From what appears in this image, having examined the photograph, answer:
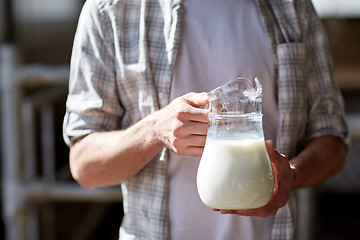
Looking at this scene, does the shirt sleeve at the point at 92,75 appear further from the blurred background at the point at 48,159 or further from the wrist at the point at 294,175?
the blurred background at the point at 48,159

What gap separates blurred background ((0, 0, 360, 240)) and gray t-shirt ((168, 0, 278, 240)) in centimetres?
77

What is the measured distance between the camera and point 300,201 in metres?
1.92

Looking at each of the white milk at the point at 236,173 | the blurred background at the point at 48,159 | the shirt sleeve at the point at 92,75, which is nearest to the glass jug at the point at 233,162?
the white milk at the point at 236,173

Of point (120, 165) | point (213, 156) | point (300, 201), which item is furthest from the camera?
point (300, 201)

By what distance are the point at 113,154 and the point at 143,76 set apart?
171 millimetres

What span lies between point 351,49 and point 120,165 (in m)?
4.32

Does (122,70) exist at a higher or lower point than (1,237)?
higher

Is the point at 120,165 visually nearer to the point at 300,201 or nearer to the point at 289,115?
the point at 289,115

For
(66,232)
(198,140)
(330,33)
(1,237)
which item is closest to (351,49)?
(330,33)

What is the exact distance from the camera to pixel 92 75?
1136 mm

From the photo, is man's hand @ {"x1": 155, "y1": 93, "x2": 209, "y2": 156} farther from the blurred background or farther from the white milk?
the blurred background

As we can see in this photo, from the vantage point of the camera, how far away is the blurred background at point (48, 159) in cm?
207

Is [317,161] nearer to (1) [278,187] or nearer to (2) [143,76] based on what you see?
(1) [278,187]

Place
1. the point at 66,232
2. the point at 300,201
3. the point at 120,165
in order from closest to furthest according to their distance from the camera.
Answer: the point at 120,165 < the point at 300,201 < the point at 66,232
